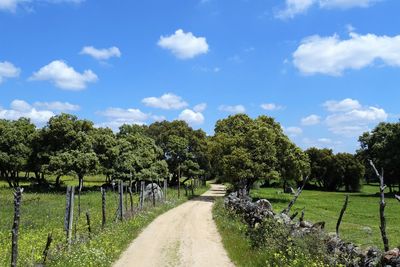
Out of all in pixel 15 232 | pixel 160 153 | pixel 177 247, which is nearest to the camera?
pixel 15 232

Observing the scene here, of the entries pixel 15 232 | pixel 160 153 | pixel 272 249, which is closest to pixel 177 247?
pixel 272 249

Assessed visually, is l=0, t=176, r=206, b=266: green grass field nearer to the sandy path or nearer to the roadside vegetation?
the sandy path

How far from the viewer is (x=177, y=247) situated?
1894cm

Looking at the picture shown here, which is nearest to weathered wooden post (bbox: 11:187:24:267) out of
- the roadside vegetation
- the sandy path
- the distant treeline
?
the sandy path

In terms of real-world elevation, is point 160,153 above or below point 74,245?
above

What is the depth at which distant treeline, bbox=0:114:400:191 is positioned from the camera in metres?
53.8

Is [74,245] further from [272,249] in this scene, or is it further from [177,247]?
[272,249]

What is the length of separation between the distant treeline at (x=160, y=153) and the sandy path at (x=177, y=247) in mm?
21348

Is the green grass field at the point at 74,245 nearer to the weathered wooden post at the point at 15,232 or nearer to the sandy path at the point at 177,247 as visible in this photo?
the sandy path at the point at 177,247

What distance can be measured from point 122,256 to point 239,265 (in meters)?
4.45

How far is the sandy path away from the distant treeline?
21348 millimetres

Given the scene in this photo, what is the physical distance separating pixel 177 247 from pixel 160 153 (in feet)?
184

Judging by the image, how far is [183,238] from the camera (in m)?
21.7

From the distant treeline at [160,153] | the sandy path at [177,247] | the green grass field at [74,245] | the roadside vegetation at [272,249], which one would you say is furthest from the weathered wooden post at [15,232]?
the distant treeline at [160,153]
